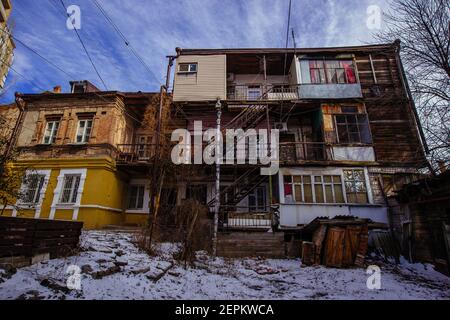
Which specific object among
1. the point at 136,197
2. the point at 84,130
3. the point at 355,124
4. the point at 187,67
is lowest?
the point at 136,197

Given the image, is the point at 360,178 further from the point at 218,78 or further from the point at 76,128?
the point at 76,128

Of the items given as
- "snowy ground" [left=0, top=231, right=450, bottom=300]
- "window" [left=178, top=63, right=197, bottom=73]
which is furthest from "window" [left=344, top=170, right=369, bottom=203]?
"window" [left=178, top=63, right=197, bottom=73]

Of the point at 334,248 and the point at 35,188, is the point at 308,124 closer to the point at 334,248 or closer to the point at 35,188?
the point at 334,248

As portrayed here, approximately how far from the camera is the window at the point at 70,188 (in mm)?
14406

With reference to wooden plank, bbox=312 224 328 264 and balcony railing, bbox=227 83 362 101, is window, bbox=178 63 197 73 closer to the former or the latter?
balcony railing, bbox=227 83 362 101

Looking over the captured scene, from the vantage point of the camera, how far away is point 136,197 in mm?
16812

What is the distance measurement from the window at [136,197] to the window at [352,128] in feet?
48.2

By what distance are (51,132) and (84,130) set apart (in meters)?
2.63

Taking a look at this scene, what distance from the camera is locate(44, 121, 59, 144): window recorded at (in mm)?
16016

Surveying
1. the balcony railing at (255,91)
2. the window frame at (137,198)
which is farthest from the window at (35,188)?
the balcony railing at (255,91)

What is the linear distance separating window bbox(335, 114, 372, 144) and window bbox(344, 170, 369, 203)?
7.63 feet

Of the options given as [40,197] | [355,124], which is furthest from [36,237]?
[355,124]

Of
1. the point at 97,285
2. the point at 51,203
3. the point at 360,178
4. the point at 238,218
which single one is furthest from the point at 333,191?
the point at 51,203

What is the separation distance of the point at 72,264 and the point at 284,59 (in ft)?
58.2
